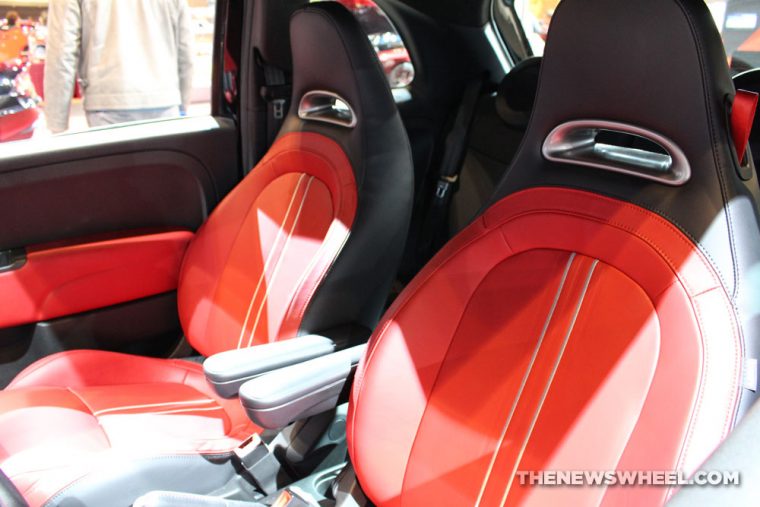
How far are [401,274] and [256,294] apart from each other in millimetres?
799

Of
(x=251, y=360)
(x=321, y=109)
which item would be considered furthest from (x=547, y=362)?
(x=321, y=109)

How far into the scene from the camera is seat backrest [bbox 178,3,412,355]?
1.42 meters

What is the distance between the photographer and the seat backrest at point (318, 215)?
4.67ft

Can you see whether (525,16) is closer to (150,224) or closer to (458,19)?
(458,19)

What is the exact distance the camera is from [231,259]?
1.69m

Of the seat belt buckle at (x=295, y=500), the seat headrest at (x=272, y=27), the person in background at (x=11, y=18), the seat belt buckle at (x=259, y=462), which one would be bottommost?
the seat belt buckle at (x=259, y=462)

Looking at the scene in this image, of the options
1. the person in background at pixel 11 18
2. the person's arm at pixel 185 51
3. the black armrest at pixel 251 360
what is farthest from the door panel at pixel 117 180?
the person in background at pixel 11 18

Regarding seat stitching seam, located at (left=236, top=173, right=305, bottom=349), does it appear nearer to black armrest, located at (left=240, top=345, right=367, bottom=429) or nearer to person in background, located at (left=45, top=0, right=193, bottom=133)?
black armrest, located at (left=240, top=345, right=367, bottom=429)

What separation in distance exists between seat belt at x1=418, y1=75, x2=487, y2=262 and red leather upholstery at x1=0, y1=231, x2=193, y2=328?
0.76m

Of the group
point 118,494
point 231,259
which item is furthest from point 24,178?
point 118,494

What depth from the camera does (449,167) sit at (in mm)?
2057

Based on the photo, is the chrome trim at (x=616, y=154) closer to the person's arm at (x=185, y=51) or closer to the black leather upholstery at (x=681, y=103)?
the black leather upholstery at (x=681, y=103)

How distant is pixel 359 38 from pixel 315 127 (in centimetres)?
27

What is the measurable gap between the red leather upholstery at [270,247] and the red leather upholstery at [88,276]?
0.34 feet
